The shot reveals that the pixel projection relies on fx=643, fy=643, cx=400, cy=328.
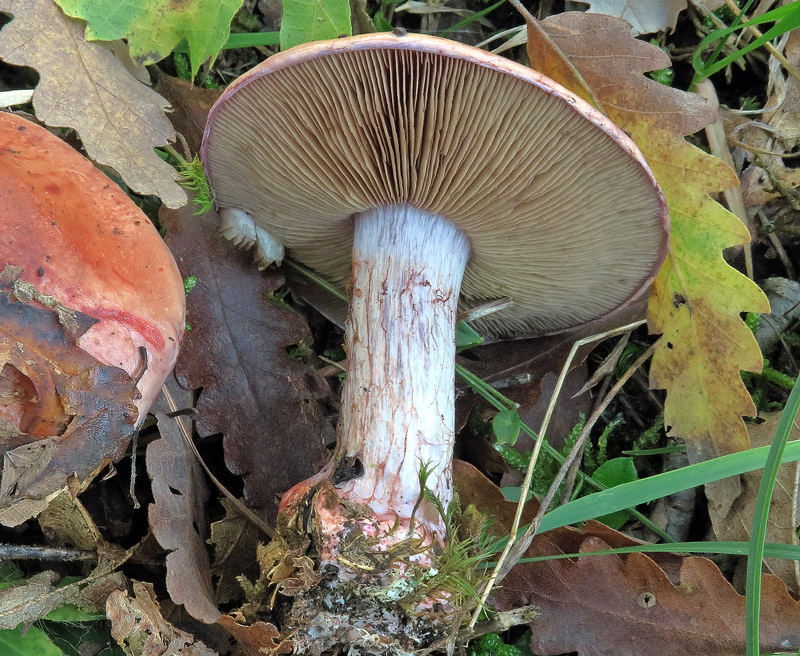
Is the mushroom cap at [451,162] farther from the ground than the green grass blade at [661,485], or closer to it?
farther from the ground

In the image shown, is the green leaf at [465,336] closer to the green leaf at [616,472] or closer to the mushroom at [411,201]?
the mushroom at [411,201]

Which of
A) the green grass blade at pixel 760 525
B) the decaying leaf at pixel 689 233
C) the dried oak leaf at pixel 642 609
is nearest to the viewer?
the green grass blade at pixel 760 525

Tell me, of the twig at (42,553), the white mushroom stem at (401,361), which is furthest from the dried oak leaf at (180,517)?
the white mushroom stem at (401,361)

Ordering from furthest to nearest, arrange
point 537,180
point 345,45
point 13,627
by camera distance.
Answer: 1. point 537,180
2. point 13,627
3. point 345,45

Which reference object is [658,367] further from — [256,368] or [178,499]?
[178,499]

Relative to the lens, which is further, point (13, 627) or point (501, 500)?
point (501, 500)

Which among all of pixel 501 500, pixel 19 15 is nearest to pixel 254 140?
pixel 19 15

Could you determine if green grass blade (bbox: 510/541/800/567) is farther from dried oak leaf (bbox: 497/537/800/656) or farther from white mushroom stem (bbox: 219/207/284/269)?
white mushroom stem (bbox: 219/207/284/269)
